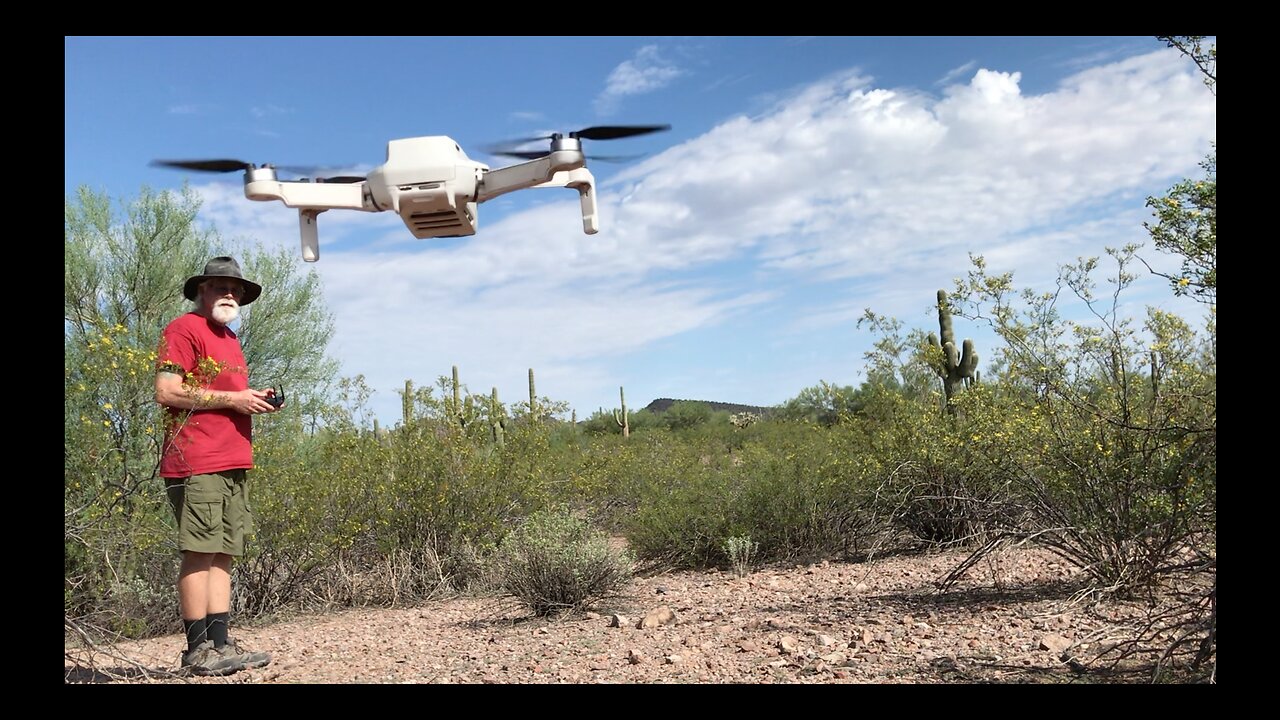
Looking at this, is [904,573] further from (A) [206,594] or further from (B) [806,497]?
(A) [206,594]

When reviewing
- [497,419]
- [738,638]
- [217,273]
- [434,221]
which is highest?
[434,221]

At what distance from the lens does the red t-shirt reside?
188 inches

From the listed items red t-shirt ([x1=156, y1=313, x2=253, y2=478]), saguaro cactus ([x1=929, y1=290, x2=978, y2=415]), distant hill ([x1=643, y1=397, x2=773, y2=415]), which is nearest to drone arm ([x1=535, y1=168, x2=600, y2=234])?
red t-shirt ([x1=156, y1=313, x2=253, y2=478])

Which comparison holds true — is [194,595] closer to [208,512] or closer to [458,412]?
[208,512]

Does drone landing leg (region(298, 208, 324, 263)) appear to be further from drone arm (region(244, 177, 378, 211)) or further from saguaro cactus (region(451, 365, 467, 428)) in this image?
saguaro cactus (region(451, 365, 467, 428))

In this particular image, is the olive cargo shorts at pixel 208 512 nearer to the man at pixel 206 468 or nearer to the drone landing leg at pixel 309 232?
the man at pixel 206 468

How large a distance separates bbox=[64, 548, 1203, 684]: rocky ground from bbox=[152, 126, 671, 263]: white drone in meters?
2.33

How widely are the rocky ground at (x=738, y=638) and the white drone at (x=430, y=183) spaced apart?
91.7 inches

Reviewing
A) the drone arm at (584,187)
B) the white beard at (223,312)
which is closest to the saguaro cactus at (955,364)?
the drone arm at (584,187)

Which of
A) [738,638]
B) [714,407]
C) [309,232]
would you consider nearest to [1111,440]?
[738,638]

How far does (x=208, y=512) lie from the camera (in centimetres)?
477

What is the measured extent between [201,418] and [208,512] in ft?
1.50
